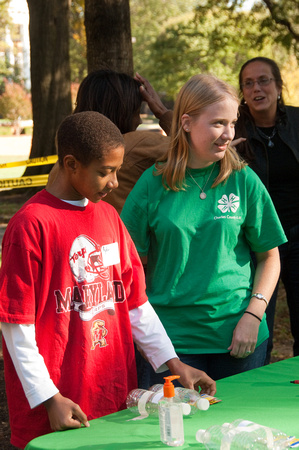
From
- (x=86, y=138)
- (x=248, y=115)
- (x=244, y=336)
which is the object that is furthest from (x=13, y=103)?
(x=86, y=138)

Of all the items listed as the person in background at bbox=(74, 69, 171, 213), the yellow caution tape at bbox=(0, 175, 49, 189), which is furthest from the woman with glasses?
the yellow caution tape at bbox=(0, 175, 49, 189)

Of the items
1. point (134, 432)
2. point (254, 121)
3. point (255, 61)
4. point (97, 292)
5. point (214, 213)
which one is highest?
point (255, 61)

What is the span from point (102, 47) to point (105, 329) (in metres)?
3.55

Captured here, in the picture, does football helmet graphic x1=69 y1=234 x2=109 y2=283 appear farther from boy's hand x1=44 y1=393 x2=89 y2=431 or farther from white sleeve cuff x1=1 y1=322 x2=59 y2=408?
boy's hand x1=44 y1=393 x2=89 y2=431

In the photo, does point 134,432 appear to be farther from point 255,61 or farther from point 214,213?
Answer: point 255,61

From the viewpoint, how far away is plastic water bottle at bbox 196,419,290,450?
1.77m

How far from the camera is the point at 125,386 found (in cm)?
225

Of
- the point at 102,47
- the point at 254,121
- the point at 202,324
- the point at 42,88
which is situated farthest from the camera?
the point at 42,88

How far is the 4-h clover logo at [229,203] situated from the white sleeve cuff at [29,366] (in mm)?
994

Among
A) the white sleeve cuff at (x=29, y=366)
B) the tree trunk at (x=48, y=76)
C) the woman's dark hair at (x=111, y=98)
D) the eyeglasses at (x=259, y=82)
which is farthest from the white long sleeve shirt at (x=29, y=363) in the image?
the tree trunk at (x=48, y=76)

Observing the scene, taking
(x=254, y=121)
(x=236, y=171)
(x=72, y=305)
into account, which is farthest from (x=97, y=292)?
(x=254, y=121)

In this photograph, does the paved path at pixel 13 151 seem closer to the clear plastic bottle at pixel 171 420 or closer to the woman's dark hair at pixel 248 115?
the woman's dark hair at pixel 248 115

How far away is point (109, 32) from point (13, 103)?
41197 mm

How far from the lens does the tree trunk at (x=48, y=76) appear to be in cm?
1235
